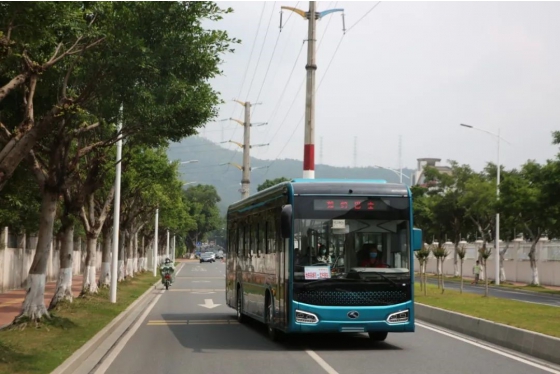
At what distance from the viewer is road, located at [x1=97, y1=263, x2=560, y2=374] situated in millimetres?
13992

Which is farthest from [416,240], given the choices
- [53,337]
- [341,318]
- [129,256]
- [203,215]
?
[203,215]

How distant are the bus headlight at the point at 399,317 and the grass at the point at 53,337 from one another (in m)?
5.62

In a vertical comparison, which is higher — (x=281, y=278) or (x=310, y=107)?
(x=310, y=107)

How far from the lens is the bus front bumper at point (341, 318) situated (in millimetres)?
16391

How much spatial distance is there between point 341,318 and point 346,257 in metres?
1.09

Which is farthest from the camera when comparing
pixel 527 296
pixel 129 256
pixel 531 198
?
pixel 129 256

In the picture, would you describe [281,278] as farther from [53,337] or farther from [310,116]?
[310,116]

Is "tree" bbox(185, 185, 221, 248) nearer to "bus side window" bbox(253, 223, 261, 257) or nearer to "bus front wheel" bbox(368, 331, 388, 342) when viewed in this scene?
"bus side window" bbox(253, 223, 261, 257)

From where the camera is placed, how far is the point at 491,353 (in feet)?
53.2

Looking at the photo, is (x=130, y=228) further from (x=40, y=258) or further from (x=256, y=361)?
(x=256, y=361)

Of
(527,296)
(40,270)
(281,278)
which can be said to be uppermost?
(40,270)

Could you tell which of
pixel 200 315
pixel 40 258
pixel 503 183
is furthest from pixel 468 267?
pixel 40 258

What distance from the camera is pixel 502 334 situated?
17.9 m

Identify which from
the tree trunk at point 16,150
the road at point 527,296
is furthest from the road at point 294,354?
the road at point 527,296
